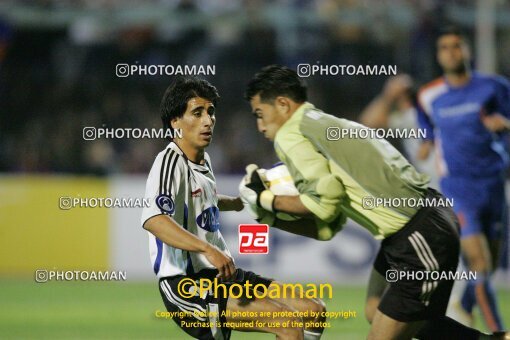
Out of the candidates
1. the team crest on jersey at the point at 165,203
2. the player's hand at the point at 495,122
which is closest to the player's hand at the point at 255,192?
the team crest on jersey at the point at 165,203

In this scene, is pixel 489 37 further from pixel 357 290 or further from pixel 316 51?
pixel 357 290

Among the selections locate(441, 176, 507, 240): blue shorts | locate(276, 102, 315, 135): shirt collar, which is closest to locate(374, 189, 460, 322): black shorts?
locate(276, 102, 315, 135): shirt collar

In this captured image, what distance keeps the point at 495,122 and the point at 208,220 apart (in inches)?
122

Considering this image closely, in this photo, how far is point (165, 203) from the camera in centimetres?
415

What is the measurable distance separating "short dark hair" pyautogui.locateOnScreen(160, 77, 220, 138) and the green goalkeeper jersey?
0.54m

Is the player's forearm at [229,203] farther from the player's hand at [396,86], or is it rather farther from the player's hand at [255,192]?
the player's hand at [396,86]

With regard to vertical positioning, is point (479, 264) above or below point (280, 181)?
below

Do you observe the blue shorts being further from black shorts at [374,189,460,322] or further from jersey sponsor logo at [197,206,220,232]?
jersey sponsor logo at [197,206,220,232]

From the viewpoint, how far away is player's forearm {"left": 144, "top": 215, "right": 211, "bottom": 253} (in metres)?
3.94

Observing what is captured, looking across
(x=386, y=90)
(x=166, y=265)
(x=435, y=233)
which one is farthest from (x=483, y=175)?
(x=166, y=265)

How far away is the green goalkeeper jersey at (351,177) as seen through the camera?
13.5 feet

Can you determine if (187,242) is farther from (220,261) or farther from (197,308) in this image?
(197,308)

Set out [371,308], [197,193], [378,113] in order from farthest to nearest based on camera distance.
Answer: [378,113], [371,308], [197,193]

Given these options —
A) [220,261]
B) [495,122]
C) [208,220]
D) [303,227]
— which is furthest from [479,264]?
[220,261]
